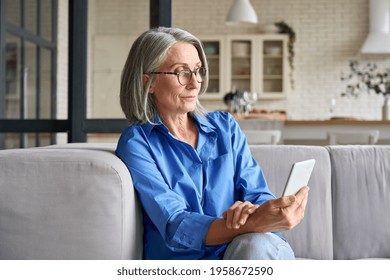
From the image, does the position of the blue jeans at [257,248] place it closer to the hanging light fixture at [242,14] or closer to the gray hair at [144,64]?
the gray hair at [144,64]

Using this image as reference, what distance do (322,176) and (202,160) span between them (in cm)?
70

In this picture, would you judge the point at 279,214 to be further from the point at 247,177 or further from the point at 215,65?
the point at 215,65

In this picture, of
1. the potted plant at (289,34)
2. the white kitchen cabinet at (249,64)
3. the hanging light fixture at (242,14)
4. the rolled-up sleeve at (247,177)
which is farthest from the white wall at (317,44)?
the rolled-up sleeve at (247,177)

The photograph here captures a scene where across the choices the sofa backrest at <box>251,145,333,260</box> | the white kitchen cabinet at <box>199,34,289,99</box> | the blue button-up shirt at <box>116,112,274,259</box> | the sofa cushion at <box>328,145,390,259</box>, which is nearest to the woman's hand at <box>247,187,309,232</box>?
the blue button-up shirt at <box>116,112,274,259</box>

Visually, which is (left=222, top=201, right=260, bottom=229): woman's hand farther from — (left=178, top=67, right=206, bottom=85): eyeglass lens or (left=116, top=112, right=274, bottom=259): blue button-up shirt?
(left=178, top=67, right=206, bottom=85): eyeglass lens

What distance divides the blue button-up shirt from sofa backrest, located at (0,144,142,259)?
3.2 inches

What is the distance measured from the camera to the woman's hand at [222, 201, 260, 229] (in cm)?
166

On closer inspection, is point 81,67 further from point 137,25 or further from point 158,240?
point 158,240

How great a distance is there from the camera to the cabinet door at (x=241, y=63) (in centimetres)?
1012

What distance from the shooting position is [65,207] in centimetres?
178

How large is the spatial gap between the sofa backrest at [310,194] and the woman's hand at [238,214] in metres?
0.81

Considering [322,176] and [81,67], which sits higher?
[81,67]

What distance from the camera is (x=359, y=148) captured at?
2.62m
